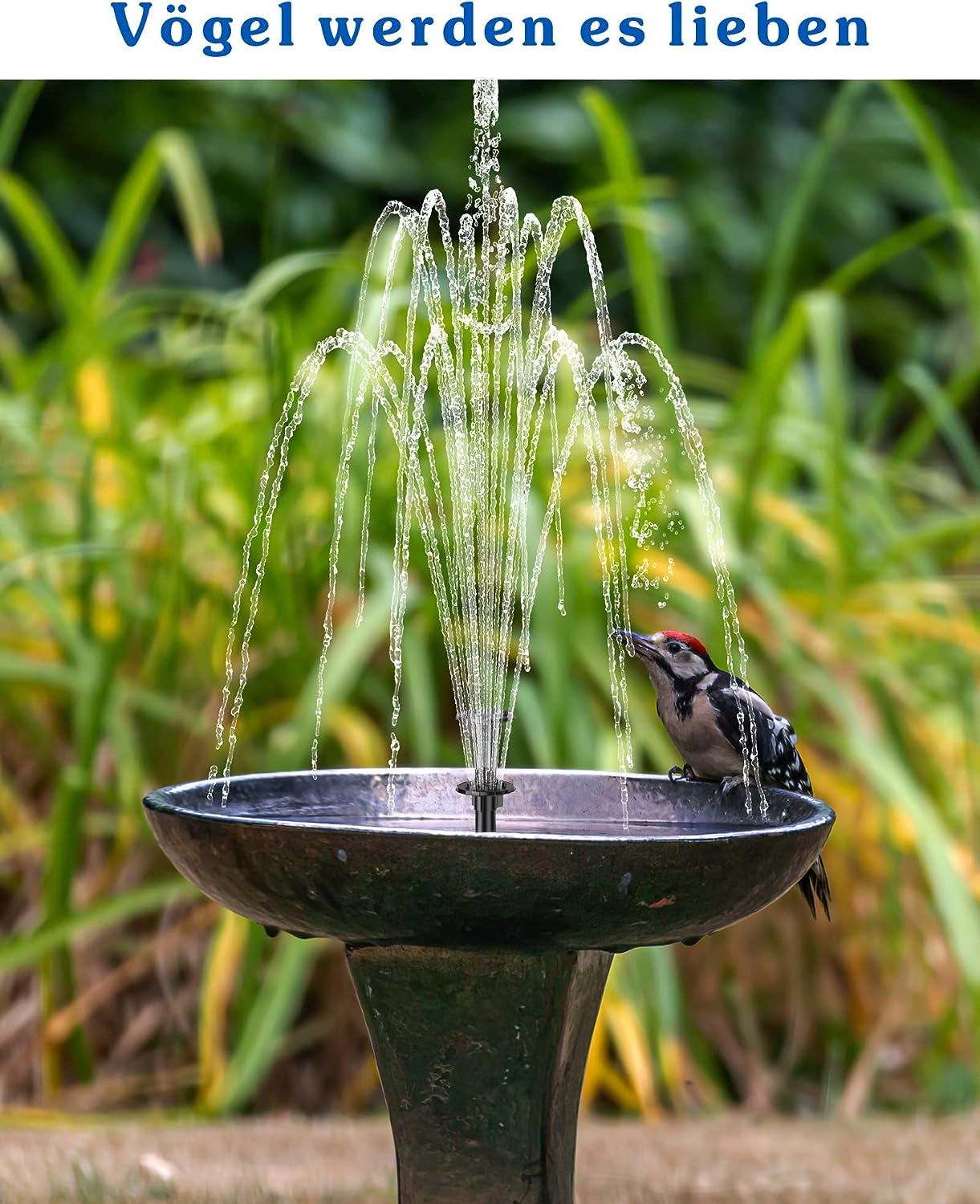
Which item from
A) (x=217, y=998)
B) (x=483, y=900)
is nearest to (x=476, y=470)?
(x=217, y=998)

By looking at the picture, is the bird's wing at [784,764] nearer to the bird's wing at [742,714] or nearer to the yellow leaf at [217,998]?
the bird's wing at [742,714]

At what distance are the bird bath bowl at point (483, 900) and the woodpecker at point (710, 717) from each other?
52 mm

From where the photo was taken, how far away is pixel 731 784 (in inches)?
90.4

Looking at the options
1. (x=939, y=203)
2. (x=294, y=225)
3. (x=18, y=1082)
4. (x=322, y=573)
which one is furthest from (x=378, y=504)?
(x=939, y=203)

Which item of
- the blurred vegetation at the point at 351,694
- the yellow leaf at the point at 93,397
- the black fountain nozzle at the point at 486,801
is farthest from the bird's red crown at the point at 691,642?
the yellow leaf at the point at 93,397

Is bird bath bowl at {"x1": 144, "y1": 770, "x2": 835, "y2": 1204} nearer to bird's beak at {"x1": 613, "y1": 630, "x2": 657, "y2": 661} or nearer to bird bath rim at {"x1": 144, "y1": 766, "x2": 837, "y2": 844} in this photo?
bird bath rim at {"x1": 144, "y1": 766, "x2": 837, "y2": 844}

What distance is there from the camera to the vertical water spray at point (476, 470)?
3.05 metres

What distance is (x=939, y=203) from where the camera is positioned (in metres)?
7.32

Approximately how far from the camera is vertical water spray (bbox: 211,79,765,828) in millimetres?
3053

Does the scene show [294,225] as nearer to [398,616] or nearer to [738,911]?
[398,616]

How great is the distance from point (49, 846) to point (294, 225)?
12.5 feet

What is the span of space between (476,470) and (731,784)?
1.50m

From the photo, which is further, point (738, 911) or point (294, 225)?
point (294, 225)

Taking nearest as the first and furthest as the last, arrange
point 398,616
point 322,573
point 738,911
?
point 738,911 → point 398,616 → point 322,573
